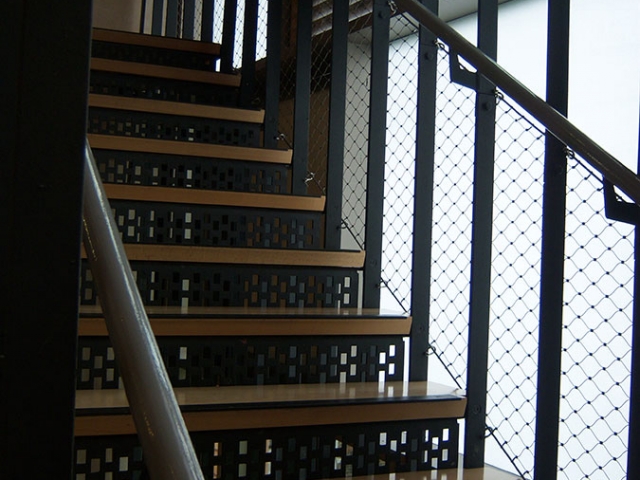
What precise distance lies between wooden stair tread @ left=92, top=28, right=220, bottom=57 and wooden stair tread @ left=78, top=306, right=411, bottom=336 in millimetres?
1968

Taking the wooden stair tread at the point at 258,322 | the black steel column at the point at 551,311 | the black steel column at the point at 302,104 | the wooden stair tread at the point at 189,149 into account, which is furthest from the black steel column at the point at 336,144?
the black steel column at the point at 551,311

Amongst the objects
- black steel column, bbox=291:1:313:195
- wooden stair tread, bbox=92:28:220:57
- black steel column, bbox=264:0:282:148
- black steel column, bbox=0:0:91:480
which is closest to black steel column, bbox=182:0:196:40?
wooden stair tread, bbox=92:28:220:57

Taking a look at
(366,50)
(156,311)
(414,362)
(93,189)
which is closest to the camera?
(93,189)

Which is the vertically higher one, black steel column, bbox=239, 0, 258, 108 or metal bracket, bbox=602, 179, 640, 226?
black steel column, bbox=239, 0, 258, 108

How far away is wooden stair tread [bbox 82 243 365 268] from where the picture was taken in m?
2.41

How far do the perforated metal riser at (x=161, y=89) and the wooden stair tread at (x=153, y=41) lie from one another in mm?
381

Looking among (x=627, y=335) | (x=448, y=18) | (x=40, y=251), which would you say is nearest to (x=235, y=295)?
(x=40, y=251)

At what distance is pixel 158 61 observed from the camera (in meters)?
3.97

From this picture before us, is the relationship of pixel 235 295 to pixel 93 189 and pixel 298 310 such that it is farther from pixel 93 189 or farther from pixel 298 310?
pixel 93 189

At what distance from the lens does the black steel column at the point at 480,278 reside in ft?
7.10

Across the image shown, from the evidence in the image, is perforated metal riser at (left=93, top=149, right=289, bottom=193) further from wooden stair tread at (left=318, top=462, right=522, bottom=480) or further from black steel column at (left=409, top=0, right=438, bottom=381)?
wooden stair tread at (left=318, top=462, right=522, bottom=480)

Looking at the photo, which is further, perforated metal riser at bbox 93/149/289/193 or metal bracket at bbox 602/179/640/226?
perforated metal riser at bbox 93/149/289/193

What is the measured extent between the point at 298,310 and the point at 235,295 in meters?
0.21

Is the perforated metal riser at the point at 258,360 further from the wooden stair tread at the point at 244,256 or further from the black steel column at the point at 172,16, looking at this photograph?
the black steel column at the point at 172,16
